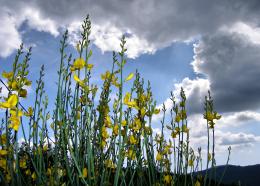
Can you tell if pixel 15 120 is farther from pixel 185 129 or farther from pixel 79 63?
pixel 185 129

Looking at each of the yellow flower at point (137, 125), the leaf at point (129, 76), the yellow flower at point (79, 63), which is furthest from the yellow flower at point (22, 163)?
the leaf at point (129, 76)

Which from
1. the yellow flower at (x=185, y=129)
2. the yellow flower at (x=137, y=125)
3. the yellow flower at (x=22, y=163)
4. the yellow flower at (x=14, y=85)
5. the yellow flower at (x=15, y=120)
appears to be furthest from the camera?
the yellow flower at (x=22, y=163)

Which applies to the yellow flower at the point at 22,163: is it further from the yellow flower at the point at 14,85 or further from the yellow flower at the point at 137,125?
the yellow flower at the point at 14,85

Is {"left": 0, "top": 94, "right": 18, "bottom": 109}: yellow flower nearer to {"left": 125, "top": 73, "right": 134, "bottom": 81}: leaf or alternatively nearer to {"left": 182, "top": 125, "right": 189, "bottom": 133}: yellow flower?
{"left": 125, "top": 73, "right": 134, "bottom": 81}: leaf

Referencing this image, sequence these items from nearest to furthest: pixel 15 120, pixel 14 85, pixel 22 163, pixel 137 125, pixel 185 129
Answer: pixel 15 120, pixel 14 85, pixel 137 125, pixel 185 129, pixel 22 163

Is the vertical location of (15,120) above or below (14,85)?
below

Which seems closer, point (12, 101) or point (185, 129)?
point (12, 101)

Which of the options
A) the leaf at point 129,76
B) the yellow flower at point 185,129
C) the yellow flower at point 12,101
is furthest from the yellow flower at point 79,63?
the yellow flower at point 185,129

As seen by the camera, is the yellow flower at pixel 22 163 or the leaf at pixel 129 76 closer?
the leaf at pixel 129 76

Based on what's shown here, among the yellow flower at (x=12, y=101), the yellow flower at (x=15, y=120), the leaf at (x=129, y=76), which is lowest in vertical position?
the yellow flower at (x=15, y=120)

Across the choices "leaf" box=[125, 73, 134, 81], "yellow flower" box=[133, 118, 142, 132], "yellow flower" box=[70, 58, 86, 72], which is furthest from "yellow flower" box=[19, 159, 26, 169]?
"leaf" box=[125, 73, 134, 81]

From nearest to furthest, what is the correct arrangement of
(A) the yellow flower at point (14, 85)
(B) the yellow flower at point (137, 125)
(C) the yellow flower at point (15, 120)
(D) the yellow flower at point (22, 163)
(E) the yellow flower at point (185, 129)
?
(C) the yellow flower at point (15, 120)
(A) the yellow flower at point (14, 85)
(B) the yellow flower at point (137, 125)
(E) the yellow flower at point (185, 129)
(D) the yellow flower at point (22, 163)

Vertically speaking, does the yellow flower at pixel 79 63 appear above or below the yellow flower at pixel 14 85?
above

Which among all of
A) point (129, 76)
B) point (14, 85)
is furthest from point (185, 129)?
point (14, 85)
